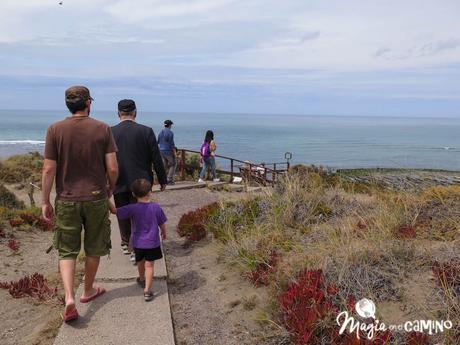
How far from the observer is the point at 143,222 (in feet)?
15.5

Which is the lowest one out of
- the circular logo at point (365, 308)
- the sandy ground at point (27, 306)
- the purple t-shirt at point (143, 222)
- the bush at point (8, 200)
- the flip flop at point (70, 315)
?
the bush at point (8, 200)

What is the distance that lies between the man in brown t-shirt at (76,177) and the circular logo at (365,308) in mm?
2413

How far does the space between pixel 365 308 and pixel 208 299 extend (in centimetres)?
188

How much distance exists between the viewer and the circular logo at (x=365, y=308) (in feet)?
12.8

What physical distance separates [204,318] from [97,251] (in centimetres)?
132

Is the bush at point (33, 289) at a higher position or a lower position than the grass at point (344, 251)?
lower

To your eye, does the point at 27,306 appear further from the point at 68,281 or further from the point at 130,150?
the point at 130,150

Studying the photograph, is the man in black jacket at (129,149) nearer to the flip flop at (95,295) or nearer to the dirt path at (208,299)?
the flip flop at (95,295)

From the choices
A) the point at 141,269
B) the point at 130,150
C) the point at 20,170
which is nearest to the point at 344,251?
the point at 141,269

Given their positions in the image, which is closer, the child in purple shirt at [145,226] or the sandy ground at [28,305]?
the sandy ground at [28,305]

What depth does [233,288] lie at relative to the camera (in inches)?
211

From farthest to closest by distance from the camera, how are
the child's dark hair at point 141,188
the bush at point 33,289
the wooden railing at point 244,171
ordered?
the wooden railing at point 244,171 → the bush at point 33,289 → the child's dark hair at point 141,188

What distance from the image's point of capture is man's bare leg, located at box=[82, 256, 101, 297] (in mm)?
4359

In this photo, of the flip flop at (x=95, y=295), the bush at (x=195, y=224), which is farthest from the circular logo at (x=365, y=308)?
the bush at (x=195, y=224)
